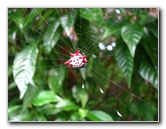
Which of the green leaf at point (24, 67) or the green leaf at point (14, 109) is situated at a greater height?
the green leaf at point (24, 67)

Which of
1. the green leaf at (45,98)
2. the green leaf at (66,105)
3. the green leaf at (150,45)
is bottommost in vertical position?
the green leaf at (66,105)

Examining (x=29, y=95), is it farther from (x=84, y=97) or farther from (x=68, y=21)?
(x=68, y=21)

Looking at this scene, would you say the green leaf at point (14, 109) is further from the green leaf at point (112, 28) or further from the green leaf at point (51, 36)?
the green leaf at point (112, 28)

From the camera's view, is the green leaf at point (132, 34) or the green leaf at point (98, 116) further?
the green leaf at point (98, 116)

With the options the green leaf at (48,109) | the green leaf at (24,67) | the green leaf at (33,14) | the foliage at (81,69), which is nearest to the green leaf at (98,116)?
the foliage at (81,69)

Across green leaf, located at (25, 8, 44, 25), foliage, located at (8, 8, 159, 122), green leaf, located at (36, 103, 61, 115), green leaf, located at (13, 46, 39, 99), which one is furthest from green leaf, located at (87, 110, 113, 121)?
green leaf, located at (25, 8, 44, 25)

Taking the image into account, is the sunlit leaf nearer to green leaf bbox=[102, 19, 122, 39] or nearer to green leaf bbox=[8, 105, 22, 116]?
green leaf bbox=[102, 19, 122, 39]

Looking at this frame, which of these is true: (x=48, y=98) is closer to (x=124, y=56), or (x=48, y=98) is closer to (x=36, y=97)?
(x=36, y=97)
